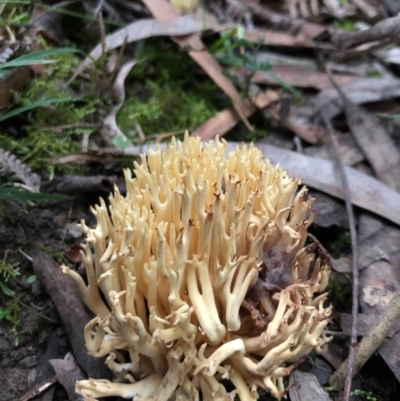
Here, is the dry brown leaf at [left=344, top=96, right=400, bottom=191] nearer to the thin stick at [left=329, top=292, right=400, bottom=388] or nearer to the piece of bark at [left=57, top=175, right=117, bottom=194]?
the thin stick at [left=329, top=292, right=400, bottom=388]

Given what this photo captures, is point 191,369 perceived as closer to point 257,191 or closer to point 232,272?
point 232,272

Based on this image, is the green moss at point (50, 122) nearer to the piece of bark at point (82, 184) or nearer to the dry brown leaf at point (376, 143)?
the piece of bark at point (82, 184)

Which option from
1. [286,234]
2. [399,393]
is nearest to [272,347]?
[286,234]

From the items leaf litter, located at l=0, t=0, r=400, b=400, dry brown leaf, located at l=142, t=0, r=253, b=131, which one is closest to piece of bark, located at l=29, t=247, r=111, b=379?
leaf litter, located at l=0, t=0, r=400, b=400

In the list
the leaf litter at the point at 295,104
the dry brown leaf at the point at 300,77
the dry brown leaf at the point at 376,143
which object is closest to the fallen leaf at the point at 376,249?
the leaf litter at the point at 295,104

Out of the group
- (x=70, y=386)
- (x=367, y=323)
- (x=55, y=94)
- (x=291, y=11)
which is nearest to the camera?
(x=70, y=386)
